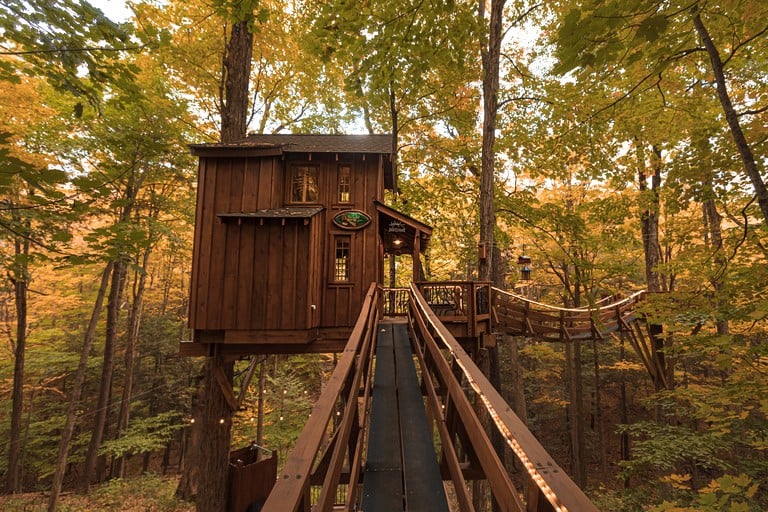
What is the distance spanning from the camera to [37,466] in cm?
2022

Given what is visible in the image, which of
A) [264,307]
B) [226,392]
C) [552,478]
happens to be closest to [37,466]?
[226,392]

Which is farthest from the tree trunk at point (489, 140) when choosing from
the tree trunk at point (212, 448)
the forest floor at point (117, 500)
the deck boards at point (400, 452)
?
the forest floor at point (117, 500)

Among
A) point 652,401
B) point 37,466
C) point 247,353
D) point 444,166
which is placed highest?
point 444,166

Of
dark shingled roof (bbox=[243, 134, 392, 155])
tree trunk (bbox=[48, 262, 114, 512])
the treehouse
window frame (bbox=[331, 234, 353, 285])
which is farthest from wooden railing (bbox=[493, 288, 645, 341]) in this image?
tree trunk (bbox=[48, 262, 114, 512])

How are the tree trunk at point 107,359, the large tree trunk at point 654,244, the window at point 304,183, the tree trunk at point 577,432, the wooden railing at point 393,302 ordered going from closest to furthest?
the window at point 304,183 < the wooden railing at point 393,302 < the large tree trunk at point 654,244 < the tree trunk at point 107,359 < the tree trunk at point 577,432

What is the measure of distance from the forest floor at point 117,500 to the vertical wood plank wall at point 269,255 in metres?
10.6

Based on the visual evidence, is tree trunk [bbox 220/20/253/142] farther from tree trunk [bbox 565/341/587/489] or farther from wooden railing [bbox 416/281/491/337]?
tree trunk [bbox 565/341/587/489]

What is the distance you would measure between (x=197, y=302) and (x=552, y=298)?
21.4 m

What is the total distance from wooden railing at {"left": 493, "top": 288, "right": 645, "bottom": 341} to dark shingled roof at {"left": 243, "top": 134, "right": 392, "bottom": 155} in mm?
6155

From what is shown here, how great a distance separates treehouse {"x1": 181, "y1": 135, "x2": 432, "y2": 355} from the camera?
8.80 metres

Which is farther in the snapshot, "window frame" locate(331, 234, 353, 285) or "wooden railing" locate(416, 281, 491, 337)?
"window frame" locate(331, 234, 353, 285)

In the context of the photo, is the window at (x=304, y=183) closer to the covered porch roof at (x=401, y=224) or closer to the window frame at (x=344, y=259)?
the window frame at (x=344, y=259)

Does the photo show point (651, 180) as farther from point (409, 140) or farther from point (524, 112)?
point (409, 140)

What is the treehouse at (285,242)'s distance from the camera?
28.9 feet
